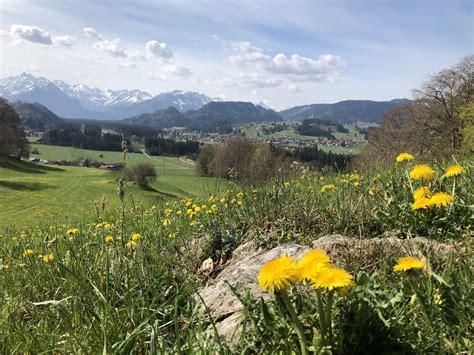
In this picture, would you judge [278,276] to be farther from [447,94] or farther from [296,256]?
[447,94]

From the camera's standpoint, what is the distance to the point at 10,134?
65.8 m

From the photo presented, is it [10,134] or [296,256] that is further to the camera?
[10,134]

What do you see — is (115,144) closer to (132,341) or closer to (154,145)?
(154,145)

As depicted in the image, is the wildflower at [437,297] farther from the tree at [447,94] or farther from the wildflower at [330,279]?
the tree at [447,94]

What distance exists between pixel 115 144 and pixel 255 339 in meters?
185

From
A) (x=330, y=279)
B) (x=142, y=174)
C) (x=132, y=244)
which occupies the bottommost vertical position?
(x=142, y=174)

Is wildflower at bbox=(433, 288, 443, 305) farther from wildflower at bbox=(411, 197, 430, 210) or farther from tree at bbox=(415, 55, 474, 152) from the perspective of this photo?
tree at bbox=(415, 55, 474, 152)

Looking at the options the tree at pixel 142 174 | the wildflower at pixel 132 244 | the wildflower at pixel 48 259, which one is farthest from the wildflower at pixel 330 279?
the tree at pixel 142 174

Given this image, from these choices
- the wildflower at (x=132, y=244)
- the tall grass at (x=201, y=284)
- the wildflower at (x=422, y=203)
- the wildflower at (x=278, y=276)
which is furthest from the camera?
the wildflower at (x=132, y=244)

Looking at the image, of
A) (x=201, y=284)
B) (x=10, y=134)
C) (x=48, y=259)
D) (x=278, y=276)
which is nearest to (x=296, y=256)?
(x=201, y=284)

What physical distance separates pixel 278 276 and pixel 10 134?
248ft

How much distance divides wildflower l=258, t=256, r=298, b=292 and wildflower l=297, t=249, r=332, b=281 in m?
0.04

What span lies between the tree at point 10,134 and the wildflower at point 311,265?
2890 inches

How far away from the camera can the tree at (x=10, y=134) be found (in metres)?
64.9
